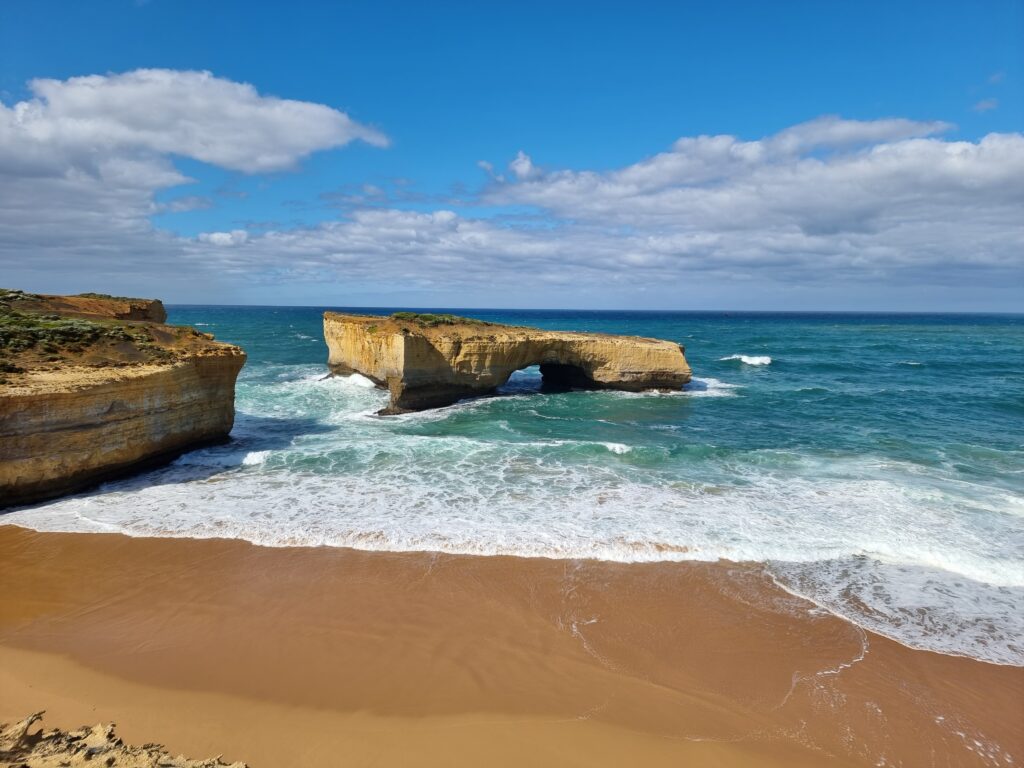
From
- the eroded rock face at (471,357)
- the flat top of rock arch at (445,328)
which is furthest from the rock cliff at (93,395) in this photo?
the flat top of rock arch at (445,328)

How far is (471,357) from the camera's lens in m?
22.9

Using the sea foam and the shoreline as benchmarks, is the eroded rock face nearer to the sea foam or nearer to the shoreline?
the shoreline

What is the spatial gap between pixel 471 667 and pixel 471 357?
16699mm

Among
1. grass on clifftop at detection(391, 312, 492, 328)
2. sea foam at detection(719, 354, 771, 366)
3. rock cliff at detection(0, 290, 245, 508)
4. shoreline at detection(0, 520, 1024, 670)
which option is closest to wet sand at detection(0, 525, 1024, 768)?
shoreline at detection(0, 520, 1024, 670)

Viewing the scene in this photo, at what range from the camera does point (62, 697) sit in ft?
20.4

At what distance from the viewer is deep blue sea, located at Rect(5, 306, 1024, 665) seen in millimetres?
9484

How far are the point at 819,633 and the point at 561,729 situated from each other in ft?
14.6

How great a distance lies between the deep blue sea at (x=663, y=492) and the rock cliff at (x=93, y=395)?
0.64m

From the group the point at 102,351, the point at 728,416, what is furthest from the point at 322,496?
the point at 728,416

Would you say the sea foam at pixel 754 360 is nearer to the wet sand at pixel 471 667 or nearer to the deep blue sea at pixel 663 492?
the deep blue sea at pixel 663 492

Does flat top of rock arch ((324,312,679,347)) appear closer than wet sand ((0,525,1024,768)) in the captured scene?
No

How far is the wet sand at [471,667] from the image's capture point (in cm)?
586

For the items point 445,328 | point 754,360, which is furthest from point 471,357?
point 754,360

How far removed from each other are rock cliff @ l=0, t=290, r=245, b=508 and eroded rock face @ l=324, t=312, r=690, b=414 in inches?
275
